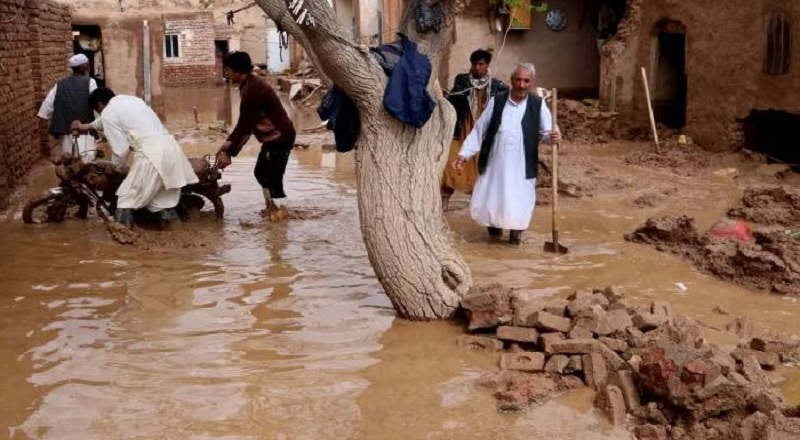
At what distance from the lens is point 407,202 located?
220 inches

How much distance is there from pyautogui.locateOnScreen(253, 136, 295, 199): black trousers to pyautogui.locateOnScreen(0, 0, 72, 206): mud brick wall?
9.05ft

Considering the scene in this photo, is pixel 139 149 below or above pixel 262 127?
below

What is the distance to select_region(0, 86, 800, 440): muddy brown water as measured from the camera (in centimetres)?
421

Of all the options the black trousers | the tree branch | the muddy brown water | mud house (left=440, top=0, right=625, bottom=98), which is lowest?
the muddy brown water

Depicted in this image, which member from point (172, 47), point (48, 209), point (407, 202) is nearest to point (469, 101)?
point (407, 202)

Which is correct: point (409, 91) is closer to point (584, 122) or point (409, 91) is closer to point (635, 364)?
point (635, 364)

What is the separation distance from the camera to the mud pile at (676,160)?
39.6ft

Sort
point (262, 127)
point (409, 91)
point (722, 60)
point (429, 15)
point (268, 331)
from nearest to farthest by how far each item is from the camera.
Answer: point (409, 91) < point (268, 331) < point (429, 15) < point (262, 127) < point (722, 60)

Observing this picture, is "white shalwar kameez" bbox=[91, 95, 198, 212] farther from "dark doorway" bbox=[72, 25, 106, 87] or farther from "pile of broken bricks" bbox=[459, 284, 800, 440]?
"dark doorway" bbox=[72, 25, 106, 87]

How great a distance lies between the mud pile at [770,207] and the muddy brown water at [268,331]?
51 centimetres

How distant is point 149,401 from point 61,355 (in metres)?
0.96

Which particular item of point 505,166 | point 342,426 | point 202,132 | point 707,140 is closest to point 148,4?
point 202,132

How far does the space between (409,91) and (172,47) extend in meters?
20.9

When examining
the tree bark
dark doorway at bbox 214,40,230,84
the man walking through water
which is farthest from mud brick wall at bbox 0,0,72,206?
dark doorway at bbox 214,40,230,84
